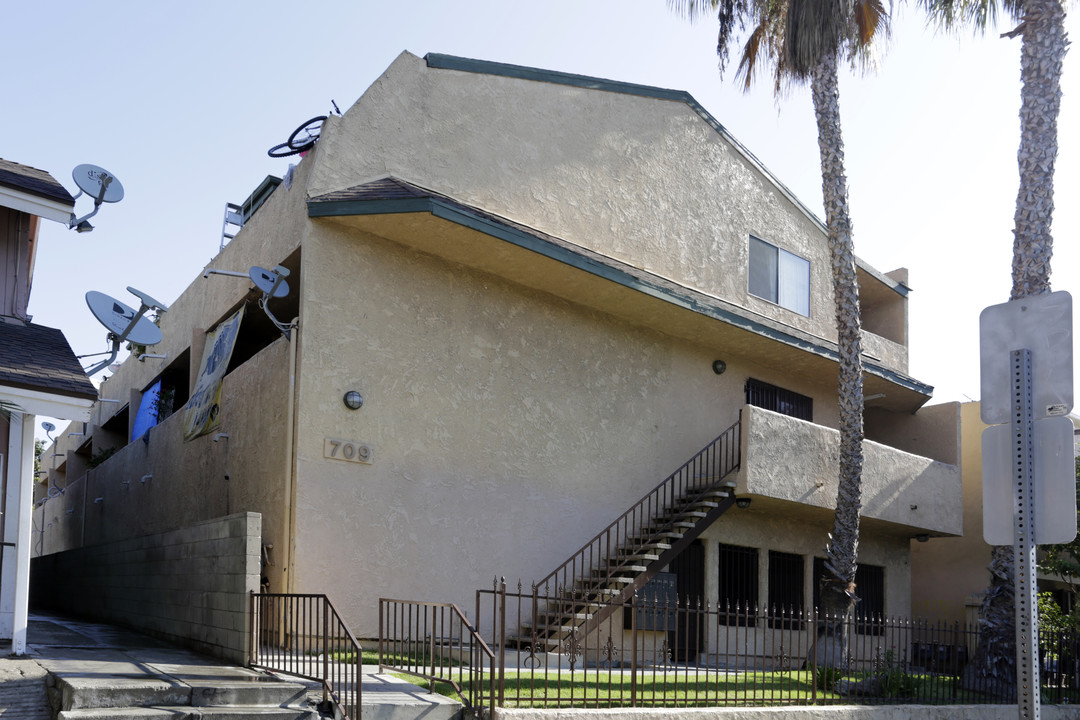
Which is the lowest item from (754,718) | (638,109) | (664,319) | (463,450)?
(754,718)

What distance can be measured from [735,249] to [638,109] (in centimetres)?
337

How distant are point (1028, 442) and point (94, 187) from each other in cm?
1044

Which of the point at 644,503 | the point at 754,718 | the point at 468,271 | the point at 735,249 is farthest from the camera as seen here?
the point at 735,249

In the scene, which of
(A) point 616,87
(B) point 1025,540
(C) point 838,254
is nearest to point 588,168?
(A) point 616,87

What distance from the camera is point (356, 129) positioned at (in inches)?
556

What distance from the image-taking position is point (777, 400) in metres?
20.4

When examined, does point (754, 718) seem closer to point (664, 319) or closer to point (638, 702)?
point (638, 702)

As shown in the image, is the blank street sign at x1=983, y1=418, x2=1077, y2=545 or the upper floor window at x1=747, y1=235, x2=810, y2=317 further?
the upper floor window at x1=747, y1=235, x2=810, y2=317

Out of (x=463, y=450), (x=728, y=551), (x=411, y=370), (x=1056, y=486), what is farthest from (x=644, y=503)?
(x=1056, y=486)

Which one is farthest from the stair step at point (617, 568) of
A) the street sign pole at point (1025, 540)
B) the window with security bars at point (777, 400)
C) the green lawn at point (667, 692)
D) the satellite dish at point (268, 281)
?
the street sign pole at point (1025, 540)

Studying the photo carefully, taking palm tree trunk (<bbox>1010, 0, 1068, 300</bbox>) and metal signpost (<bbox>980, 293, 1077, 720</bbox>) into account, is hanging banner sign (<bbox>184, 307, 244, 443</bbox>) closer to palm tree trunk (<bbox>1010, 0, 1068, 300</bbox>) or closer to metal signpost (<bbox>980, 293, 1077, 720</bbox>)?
palm tree trunk (<bbox>1010, 0, 1068, 300</bbox>)

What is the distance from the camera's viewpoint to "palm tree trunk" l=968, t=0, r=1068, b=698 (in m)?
14.9

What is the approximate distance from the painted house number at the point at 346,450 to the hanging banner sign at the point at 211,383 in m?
3.68

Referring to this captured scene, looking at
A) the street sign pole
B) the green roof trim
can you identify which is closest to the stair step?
the green roof trim
